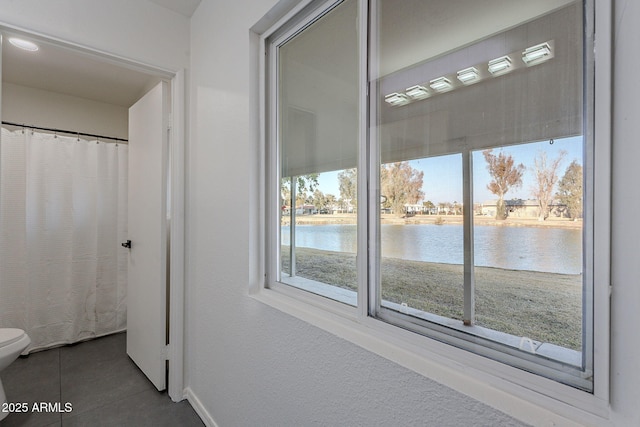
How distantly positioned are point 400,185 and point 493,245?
330mm

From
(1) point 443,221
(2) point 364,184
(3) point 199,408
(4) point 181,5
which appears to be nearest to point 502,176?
(1) point 443,221

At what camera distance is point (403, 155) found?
0.99m

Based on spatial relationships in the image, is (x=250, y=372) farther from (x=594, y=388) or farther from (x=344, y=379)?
(x=594, y=388)

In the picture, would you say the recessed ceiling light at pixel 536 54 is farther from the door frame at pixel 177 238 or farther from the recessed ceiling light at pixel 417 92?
the door frame at pixel 177 238

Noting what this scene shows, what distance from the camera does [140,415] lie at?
1.81m

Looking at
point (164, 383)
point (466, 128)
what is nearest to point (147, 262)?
point (164, 383)

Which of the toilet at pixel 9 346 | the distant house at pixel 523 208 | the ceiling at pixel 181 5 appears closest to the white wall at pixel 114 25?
the ceiling at pixel 181 5

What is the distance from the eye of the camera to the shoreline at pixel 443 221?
2.19 ft

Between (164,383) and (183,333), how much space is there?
0.40m

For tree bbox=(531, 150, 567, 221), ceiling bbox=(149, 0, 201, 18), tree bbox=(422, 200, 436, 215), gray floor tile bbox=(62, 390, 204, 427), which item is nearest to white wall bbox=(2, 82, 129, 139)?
ceiling bbox=(149, 0, 201, 18)

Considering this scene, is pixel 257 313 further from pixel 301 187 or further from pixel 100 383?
pixel 100 383

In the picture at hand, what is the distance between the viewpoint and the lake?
660 millimetres

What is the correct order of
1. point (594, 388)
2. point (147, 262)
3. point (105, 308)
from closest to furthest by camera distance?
point (594, 388), point (147, 262), point (105, 308)

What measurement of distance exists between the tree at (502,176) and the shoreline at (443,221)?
3 cm
